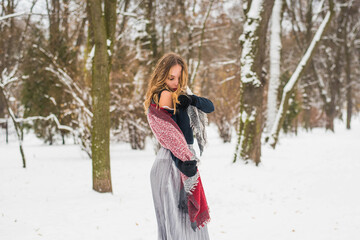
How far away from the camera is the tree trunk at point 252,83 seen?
309 inches

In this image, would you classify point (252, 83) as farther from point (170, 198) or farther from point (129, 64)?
point (129, 64)

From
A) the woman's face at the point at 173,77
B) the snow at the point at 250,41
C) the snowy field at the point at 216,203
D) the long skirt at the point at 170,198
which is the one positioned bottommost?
the snowy field at the point at 216,203

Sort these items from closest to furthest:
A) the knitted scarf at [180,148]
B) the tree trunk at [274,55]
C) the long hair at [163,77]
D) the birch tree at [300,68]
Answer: the knitted scarf at [180,148], the long hair at [163,77], the birch tree at [300,68], the tree trunk at [274,55]

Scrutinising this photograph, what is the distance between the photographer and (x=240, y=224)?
440 cm

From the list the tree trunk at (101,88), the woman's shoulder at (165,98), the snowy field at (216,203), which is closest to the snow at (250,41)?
the snowy field at (216,203)

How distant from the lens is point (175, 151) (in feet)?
7.75

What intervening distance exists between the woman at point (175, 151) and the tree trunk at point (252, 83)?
566cm

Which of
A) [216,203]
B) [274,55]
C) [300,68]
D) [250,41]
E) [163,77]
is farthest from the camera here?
[274,55]

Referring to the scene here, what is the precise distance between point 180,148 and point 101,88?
3.40m

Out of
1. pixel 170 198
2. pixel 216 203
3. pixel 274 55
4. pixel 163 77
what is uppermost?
pixel 274 55

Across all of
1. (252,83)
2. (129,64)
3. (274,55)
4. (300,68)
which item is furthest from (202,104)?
(129,64)

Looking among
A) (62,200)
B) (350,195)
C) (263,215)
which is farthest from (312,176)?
(62,200)

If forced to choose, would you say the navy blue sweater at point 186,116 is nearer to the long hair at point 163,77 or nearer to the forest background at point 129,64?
the long hair at point 163,77

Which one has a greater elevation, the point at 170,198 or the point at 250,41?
the point at 250,41
